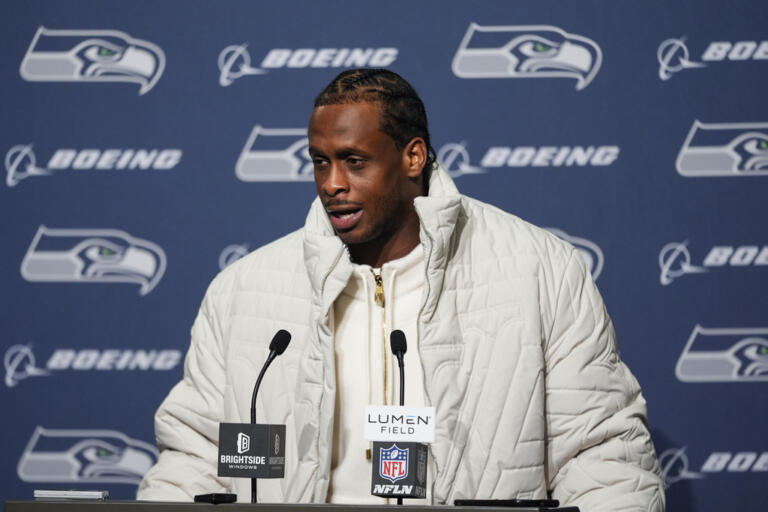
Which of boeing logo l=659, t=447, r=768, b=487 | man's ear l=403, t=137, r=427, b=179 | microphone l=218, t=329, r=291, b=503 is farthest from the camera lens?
boeing logo l=659, t=447, r=768, b=487

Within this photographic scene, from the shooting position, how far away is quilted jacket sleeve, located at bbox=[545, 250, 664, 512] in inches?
97.6

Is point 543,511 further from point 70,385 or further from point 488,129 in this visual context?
point 70,385

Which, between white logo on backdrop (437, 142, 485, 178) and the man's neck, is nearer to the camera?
the man's neck

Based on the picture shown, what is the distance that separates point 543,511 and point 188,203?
2097mm

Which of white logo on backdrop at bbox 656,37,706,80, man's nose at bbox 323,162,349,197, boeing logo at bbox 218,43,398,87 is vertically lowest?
man's nose at bbox 323,162,349,197

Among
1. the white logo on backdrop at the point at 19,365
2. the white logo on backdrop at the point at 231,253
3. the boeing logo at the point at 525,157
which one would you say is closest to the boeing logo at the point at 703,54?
the boeing logo at the point at 525,157

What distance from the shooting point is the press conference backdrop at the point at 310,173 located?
3.39 metres

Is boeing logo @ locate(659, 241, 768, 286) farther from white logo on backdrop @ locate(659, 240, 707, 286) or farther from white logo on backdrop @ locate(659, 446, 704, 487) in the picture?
white logo on backdrop @ locate(659, 446, 704, 487)

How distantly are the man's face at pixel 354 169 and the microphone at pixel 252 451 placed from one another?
2.40ft

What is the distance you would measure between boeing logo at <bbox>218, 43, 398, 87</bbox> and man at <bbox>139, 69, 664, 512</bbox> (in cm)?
77

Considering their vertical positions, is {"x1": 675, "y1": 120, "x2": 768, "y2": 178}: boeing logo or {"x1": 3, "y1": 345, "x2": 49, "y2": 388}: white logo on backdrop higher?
{"x1": 675, "y1": 120, "x2": 768, "y2": 178}: boeing logo

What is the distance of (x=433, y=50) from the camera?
11.5 ft

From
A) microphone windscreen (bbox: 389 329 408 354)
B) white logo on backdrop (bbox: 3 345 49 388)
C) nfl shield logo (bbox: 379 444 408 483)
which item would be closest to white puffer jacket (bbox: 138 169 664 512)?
microphone windscreen (bbox: 389 329 408 354)

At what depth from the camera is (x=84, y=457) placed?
138 inches
